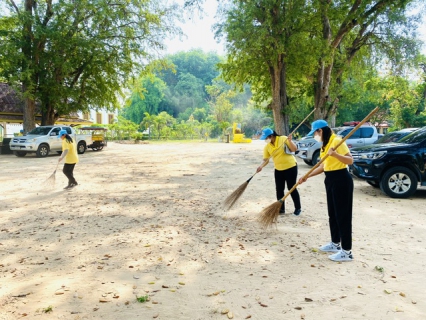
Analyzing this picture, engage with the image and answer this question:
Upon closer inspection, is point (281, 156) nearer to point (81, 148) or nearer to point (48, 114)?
point (81, 148)

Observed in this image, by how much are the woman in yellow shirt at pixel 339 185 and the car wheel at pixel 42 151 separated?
1939cm

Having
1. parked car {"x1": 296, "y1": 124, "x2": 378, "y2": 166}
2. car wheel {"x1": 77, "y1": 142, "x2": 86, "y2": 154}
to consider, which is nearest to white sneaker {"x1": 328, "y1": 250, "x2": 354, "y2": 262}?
parked car {"x1": 296, "y1": 124, "x2": 378, "y2": 166}

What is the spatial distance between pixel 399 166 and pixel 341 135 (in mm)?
5849

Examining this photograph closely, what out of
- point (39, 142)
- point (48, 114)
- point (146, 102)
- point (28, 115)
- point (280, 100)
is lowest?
point (39, 142)

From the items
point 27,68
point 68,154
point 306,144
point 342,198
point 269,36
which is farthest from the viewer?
point 27,68

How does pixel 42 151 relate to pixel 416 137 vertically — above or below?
below

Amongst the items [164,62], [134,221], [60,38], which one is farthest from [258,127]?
[134,221]

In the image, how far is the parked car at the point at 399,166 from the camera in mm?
8906

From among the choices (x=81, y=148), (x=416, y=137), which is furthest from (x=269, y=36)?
(x=81, y=148)

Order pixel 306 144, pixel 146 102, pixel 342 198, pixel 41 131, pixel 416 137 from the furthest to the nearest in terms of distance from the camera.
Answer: pixel 146 102, pixel 41 131, pixel 306 144, pixel 416 137, pixel 342 198

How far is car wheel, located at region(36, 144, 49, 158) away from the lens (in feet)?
67.8

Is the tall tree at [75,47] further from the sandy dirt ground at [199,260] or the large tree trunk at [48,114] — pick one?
the sandy dirt ground at [199,260]

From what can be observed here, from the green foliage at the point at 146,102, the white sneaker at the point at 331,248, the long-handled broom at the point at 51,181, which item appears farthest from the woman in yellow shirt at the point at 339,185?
the green foliage at the point at 146,102

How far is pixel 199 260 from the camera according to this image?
16.1 ft
